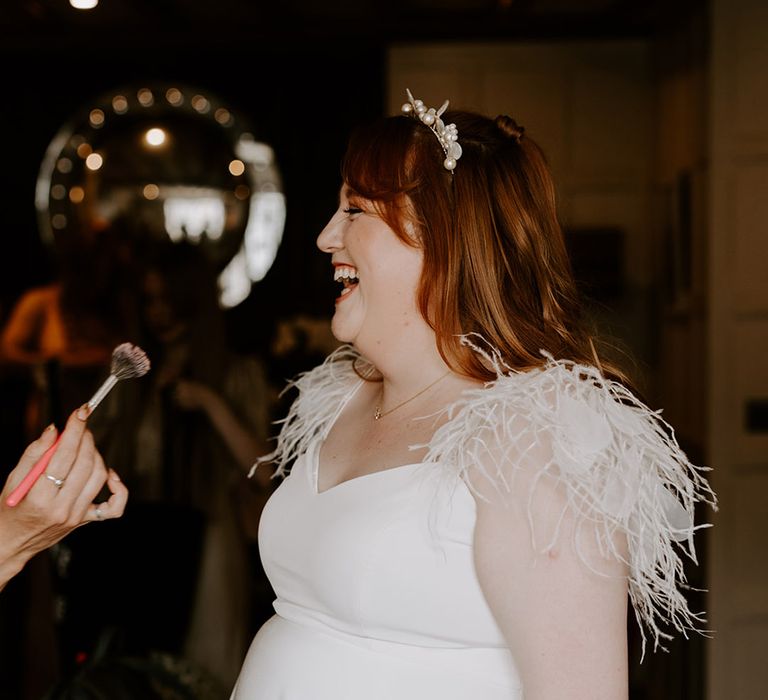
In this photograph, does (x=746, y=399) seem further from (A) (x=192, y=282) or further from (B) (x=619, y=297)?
(A) (x=192, y=282)

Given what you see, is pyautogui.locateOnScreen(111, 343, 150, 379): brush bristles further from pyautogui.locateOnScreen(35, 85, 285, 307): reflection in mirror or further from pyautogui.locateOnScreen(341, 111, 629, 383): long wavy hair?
pyautogui.locateOnScreen(35, 85, 285, 307): reflection in mirror

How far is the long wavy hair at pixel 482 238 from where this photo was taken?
142cm

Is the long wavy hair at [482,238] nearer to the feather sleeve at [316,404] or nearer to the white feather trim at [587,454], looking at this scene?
the white feather trim at [587,454]

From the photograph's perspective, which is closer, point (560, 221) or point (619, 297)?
point (560, 221)

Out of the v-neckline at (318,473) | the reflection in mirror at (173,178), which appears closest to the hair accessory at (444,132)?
the v-neckline at (318,473)

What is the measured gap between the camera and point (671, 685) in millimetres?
3754

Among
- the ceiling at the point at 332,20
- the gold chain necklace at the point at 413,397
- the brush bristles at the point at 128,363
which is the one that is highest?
the ceiling at the point at 332,20

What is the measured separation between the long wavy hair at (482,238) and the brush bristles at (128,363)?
0.41m

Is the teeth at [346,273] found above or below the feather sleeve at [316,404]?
above

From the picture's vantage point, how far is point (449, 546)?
1290mm

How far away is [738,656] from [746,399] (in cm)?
90

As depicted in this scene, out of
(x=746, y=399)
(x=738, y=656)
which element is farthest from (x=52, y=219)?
(x=738, y=656)

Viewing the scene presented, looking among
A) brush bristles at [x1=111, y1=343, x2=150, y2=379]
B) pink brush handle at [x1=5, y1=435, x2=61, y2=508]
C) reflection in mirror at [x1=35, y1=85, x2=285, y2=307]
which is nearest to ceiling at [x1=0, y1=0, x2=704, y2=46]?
reflection in mirror at [x1=35, y1=85, x2=285, y2=307]

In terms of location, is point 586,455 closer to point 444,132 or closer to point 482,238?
point 482,238
